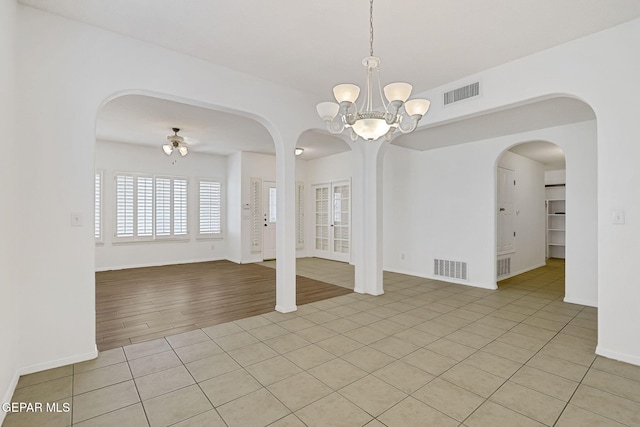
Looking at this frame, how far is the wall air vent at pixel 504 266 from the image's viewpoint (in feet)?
19.1

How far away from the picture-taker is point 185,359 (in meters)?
2.72

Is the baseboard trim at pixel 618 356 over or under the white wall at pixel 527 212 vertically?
under

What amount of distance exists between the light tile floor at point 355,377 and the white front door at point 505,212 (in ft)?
7.33

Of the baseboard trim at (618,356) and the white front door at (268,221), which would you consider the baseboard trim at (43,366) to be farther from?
the white front door at (268,221)

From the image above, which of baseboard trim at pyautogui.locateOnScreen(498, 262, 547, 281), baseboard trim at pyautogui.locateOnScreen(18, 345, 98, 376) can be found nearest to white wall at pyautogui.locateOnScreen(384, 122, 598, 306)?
baseboard trim at pyautogui.locateOnScreen(498, 262, 547, 281)

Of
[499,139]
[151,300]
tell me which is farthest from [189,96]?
[499,139]

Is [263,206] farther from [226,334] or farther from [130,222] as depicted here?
[226,334]

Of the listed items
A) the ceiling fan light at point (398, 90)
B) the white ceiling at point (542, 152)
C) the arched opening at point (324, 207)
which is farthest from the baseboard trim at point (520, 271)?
the ceiling fan light at point (398, 90)

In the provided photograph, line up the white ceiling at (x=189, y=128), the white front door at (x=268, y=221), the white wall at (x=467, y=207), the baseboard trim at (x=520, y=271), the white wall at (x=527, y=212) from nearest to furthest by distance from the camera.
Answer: the white wall at (x=467, y=207), the white ceiling at (x=189, y=128), the baseboard trim at (x=520, y=271), the white wall at (x=527, y=212), the white front door at (x=268, y=221)

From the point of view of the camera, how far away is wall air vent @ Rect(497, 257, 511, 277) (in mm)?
5824

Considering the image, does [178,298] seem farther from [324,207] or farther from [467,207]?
[467,207]

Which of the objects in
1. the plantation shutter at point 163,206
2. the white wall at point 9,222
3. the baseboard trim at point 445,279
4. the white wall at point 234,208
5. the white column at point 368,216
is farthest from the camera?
the white wall at point 234,208

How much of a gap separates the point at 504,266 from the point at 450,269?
112 cm

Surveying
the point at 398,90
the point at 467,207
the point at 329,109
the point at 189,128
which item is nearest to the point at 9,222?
the point at 329,109
